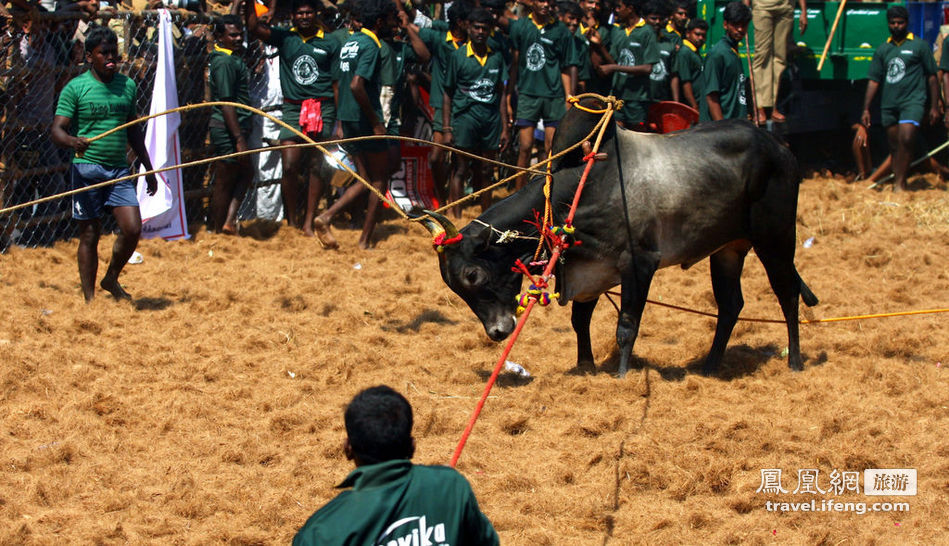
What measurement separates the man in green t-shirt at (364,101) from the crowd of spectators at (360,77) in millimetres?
15

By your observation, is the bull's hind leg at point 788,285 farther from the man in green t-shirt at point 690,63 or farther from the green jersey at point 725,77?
the man in green t-shirt at point 690,63

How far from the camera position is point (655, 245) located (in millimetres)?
6367

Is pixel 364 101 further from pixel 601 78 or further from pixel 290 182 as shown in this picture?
pixel 601 78

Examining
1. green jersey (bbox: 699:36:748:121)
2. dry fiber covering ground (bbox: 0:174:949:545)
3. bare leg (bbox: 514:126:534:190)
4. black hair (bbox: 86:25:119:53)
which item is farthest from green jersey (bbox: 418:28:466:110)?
black hair (bbox: 86:25:119:53)

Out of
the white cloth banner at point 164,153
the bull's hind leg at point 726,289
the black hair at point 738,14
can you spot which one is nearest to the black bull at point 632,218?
the bull's hind leg at point 726,289

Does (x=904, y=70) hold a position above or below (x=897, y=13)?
below

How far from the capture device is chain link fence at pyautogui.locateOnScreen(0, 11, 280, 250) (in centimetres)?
902

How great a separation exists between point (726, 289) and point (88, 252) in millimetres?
4584

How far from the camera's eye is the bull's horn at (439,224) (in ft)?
A: 19.1

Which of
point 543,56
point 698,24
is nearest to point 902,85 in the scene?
point 698,24

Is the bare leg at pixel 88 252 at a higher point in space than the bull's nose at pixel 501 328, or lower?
higher

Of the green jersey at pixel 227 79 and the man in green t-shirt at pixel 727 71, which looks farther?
the man in green t-shirt at pixel 727 71

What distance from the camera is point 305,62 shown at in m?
10.2

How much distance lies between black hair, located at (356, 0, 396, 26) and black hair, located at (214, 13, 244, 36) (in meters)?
1.07
